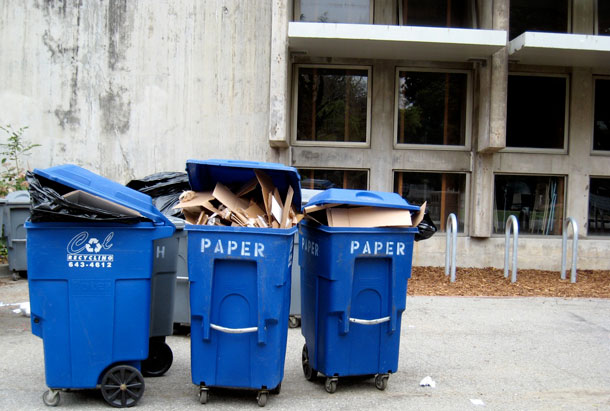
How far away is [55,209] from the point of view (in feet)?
12.8

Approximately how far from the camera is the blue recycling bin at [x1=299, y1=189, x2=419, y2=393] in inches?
172

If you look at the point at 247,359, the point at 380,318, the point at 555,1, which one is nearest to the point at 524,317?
the point at 380,318

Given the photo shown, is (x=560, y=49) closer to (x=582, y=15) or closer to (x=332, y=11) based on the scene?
(x=582, y=15)

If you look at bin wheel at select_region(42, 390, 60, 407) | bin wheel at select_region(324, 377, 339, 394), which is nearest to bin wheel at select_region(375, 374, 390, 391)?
bin wheel at select_region(324, 377, 339, 394)

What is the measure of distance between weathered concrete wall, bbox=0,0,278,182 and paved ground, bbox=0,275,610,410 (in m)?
4.13

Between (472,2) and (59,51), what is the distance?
26.1ft

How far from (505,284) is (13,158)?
9.10 m

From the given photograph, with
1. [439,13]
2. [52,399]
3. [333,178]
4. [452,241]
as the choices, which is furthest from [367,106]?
[52,399]

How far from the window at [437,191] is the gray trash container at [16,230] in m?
6.61

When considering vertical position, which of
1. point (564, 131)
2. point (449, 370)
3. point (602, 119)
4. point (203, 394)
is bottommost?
point (449, 370)

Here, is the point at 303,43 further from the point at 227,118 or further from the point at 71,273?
the point at 71,273

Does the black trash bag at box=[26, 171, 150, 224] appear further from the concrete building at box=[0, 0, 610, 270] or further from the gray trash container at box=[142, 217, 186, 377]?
the concrete building at box=[0, 0, 610, 270]

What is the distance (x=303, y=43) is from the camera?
389 inches

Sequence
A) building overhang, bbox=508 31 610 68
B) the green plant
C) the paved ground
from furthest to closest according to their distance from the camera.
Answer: the green plant
building overhang, bbox=508 31 610 68
the paved ground
